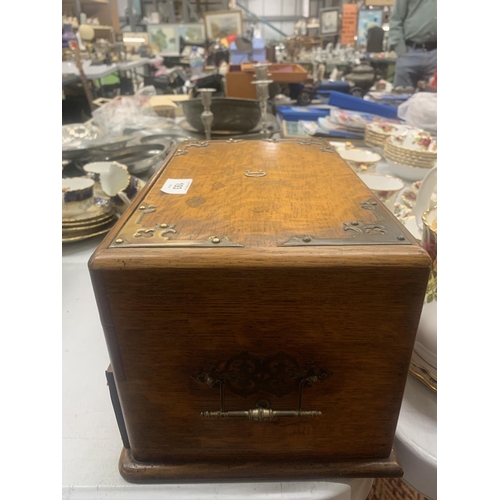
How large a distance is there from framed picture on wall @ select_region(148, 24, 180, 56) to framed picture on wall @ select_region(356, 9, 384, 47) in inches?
80.0

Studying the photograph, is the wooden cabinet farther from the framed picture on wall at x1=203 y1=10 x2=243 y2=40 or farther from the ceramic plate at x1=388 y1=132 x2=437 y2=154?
the ceramic plate at x1=388 y1=132 x2=437 y2=154

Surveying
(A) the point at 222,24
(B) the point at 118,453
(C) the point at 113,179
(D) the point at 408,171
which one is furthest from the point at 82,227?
(A) the point at 222,24

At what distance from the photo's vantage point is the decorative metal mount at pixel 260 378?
0.51m

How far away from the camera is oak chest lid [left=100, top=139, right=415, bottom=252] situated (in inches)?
19.1

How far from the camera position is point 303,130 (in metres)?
1.80

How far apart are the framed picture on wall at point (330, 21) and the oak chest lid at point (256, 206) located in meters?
4.63

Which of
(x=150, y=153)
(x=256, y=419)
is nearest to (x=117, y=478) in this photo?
(x=256, y=419)

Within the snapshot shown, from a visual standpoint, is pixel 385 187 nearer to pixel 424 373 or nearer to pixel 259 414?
pixel 424 373

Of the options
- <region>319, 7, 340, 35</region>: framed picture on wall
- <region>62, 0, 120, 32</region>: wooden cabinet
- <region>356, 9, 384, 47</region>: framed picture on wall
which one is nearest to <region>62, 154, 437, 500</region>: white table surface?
<region>62, 0, 120, 32</region>: wooden cabinet

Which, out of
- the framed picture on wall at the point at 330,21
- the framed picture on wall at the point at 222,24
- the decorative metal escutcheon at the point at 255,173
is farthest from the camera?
the framed picture on wall at the point at 330,21

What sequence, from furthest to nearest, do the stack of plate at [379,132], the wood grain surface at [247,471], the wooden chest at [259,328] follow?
1. the stack of plate at [379,132]
2. the wood grain surface at [247,471]
3. the wooden chest at [259,328]

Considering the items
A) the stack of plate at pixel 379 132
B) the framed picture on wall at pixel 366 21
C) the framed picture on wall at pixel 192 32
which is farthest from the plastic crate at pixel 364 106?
the framed picture on wall at pixel 192 32

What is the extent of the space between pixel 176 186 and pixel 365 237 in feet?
1.12

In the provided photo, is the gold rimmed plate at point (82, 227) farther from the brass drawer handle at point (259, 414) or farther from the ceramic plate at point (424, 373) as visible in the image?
the ceramic plate at point (424, 373)
